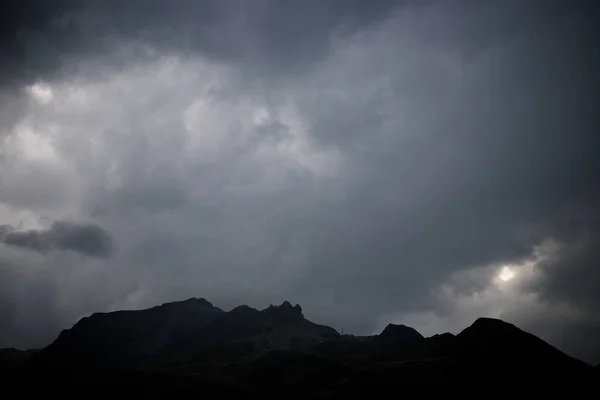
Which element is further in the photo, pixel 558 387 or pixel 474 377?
pixel 474 377

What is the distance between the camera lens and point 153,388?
362 ft

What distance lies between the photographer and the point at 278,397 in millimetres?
118500

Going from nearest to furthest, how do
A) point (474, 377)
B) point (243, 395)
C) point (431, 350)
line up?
point (474, 377)
point (243, 395)
point (431, 350)

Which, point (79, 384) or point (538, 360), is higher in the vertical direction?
point (538, 360)

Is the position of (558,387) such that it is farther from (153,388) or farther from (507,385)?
(153,388)

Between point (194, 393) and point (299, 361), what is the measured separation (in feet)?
161

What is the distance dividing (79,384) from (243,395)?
44603 mm

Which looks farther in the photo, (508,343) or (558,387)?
(508,343)

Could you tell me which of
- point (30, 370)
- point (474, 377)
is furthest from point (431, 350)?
point (30, 370)

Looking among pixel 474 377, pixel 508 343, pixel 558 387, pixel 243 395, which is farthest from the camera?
pixel 508 343

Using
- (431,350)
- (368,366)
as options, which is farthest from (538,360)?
(368,366)

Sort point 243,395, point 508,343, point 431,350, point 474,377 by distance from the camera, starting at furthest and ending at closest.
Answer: point 431,350, point 508,343, point 243,395, point 474,377

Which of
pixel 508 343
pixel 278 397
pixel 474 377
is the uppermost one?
pixel 508 343

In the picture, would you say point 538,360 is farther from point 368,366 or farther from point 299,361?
point 299,361
